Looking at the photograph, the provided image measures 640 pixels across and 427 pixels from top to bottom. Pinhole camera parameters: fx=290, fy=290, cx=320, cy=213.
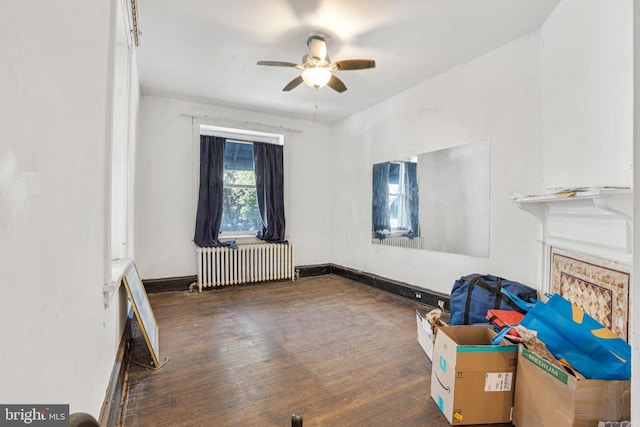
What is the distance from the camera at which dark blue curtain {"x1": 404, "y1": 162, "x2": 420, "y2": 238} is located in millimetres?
3918

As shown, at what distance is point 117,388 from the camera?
71.1 inches

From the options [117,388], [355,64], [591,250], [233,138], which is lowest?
[117,388]

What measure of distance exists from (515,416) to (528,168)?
7.09 feet

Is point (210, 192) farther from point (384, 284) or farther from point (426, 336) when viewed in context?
point (426, 336)

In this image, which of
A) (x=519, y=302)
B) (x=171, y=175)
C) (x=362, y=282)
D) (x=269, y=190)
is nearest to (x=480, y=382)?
(x=519, y=302)

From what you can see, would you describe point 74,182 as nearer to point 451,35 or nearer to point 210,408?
point 210,408

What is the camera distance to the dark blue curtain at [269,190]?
499cm

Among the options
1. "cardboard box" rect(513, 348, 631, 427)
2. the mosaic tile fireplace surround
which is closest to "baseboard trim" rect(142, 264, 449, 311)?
the mosaic tile fireplace surround

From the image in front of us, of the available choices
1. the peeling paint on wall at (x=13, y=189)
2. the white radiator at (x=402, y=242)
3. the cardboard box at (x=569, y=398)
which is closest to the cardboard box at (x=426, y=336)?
the cardboard box at (x=569, y=398)

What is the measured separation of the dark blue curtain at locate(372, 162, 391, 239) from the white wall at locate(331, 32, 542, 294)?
16 centimetres

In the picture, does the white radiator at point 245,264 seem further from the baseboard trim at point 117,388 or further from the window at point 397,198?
the baseboard trim at point 117,388

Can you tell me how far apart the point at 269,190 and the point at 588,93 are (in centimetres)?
408

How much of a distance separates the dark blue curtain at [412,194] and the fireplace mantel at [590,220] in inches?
54.2

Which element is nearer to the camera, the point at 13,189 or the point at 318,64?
the point at 13,189
